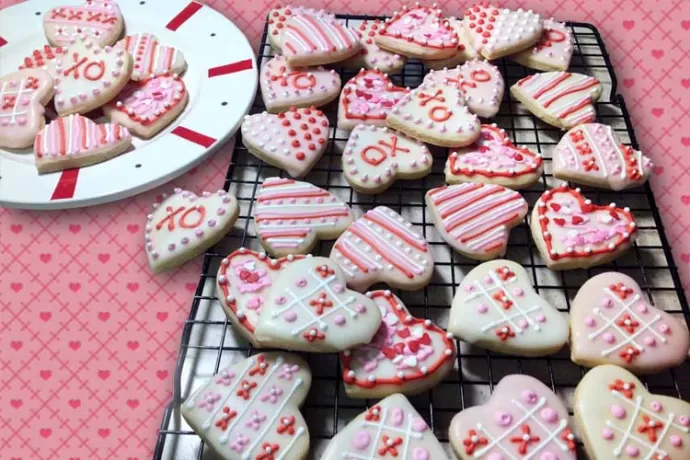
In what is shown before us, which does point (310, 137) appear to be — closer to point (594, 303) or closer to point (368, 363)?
point (368, 363)

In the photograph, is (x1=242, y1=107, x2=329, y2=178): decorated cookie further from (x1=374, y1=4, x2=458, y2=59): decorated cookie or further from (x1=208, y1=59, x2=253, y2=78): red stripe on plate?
(x1=374, y1=4, x2=458, y2=59): decorated cookie

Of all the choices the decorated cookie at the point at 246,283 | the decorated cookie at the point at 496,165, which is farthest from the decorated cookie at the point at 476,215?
the decorated cookie at the point at 246,283

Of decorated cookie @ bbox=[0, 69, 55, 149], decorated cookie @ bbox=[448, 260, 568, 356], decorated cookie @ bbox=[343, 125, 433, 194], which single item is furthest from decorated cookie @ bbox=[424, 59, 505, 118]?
decorated cookie @ bbox=[0, 69, 55, 149]

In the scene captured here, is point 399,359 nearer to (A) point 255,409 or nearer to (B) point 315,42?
(A) point 255,409

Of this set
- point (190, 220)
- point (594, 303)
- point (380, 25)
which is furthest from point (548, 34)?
point (190, 220)

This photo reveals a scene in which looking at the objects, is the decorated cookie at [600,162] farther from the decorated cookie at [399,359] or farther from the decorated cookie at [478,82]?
the decorated cookie at [399,359]

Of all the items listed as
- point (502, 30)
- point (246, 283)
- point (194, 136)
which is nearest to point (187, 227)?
point (246, 283)
